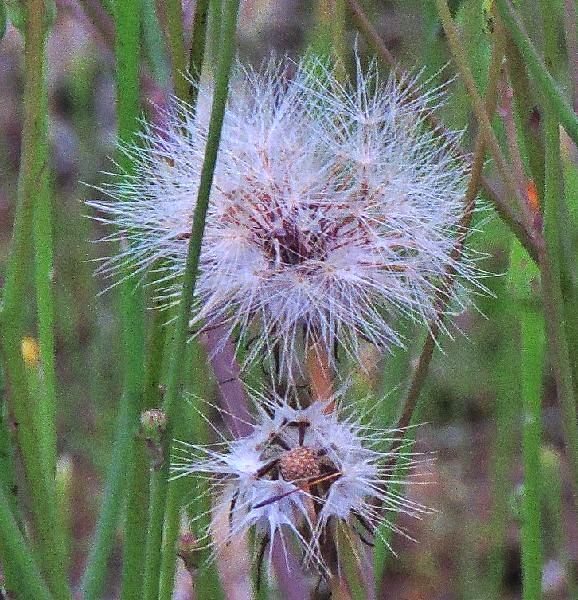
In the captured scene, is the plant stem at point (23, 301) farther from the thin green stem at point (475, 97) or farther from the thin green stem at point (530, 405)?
the thin green stem at point (530, 405)

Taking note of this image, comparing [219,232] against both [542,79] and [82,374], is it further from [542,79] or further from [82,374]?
[82,374]

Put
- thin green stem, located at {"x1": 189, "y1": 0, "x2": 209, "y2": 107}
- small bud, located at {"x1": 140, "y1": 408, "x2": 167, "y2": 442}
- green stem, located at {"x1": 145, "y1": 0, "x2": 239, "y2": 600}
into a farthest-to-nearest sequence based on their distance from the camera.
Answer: thin green stem, located at {"x1": 189, "y1": 0, "x2": 209, "y2": 107} → small bud, located at {"x1": 140, "y1": 408, "x2": 167, "y2": 442} → green stem, located at {"x1": 145, "y1": 0, "x2": 239, "y2": 600}

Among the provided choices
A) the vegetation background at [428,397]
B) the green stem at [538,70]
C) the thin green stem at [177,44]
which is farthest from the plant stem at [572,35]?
the vegetation background at [428,397]

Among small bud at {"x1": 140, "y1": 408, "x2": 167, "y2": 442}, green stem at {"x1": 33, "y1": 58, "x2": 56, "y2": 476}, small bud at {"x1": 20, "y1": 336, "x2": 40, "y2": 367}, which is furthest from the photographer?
small bud at {"x1": 20, "y1": 336, "x2": 40, "y2": 367}

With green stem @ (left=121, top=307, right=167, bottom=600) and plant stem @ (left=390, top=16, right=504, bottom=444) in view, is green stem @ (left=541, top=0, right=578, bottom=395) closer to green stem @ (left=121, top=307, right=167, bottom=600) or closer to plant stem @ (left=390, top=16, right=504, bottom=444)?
plant stem @ (left=390, top=16, right=504, bottom=444)

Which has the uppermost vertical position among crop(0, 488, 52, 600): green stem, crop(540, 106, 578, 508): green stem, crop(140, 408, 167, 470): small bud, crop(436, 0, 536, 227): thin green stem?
crop(436, 0, 536, 227): thin green stem

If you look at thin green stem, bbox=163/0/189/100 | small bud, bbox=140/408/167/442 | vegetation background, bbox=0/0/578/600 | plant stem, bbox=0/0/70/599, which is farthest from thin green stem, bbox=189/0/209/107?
vegetation background, bbox=0/0/578/600

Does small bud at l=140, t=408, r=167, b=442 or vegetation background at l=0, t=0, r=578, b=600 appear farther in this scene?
vegetation background at l=0, t=0, r=578, b=600
